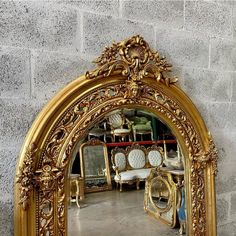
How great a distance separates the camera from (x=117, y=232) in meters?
1.19

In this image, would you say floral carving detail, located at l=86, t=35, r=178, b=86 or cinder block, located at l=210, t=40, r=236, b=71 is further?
cinder block, located at l=210, t=40, r=236, b=71

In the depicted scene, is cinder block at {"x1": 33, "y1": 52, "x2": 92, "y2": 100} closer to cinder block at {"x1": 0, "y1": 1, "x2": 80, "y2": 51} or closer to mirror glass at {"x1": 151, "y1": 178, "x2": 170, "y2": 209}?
cinder block at {"x1": 0, "y1": 1, "x2": 80, "y2": 51}

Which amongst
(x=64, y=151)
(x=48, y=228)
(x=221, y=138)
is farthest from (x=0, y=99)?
(x=221, y=138)

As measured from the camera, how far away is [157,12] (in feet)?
4.23

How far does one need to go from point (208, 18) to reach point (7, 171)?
3.88 ft

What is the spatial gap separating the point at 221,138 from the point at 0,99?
1.09 m

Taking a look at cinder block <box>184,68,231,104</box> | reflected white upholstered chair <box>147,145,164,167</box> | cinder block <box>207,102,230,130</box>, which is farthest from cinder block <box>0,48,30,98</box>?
cinder block <box>207,102,230,130</box>

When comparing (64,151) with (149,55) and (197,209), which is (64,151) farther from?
(197,209)

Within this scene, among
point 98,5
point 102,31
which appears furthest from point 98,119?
point 98,5

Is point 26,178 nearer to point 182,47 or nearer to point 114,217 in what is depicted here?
point 114,217

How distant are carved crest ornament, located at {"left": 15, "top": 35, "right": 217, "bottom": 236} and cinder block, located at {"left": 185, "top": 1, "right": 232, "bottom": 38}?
0.31 m

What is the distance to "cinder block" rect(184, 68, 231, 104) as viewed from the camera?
1.39m

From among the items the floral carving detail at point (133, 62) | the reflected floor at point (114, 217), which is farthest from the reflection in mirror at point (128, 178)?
the floral carving detail at point (133, 62)

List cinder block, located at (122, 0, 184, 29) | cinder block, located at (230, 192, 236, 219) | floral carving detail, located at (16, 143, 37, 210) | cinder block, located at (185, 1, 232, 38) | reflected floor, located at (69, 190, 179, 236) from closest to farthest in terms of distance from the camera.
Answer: floral carving detail, located at (16, 143, 37, 210) < reflected floor, located at (69, 190, 179, 236) < cinder block, located at (122, 0, 184, 29) < cinder block, located at (185, 1, 232, 38) < cinder block, located at (230, 192, 236, 219)
